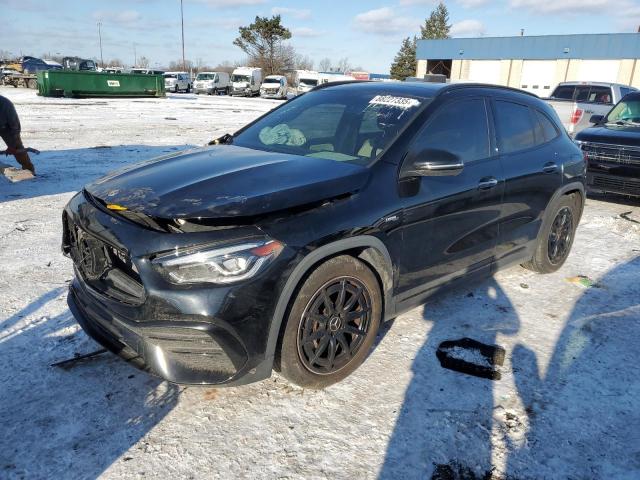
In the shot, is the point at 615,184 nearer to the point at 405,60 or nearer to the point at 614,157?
the point at 614,157

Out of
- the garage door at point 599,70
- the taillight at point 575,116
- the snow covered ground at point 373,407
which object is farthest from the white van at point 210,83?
the snow covered ground at point 373,407

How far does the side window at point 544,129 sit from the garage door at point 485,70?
156 feet

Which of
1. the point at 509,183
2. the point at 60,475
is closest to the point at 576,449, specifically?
the point at 509,183

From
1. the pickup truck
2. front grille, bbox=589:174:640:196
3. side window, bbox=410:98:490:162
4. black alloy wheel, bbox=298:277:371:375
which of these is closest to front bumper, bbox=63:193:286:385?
black alloy wheel, bbox=298:277:371:375

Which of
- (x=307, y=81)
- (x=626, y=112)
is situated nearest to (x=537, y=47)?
(x=307, y=81)

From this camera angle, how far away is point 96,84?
2728cm

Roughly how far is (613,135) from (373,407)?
6749 mm

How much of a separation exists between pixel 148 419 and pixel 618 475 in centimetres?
228

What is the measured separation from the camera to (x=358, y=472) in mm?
2266

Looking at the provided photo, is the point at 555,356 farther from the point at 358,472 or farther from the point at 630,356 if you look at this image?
the point at 358,472

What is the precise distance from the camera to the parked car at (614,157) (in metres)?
7.05

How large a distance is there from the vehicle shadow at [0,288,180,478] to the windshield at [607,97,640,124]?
858 cm

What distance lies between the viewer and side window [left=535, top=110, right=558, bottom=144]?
4.29 metres

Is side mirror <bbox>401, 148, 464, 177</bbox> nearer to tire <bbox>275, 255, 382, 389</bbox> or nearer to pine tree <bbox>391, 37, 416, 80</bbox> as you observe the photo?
tire <bbox>275, 255, 382, 389</bbox>
